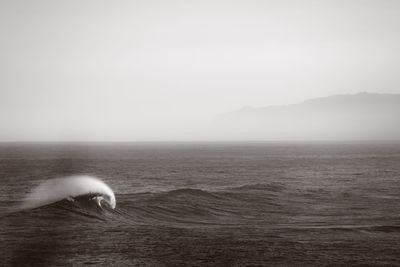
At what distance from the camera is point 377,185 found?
213ft

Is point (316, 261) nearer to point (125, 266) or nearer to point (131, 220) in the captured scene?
point (125, 266)

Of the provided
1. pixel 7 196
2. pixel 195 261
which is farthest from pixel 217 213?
pixel 7 196

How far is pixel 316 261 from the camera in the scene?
2425 cm

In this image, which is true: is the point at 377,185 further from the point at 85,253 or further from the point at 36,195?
the point at 85,253

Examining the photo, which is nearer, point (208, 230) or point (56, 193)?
point (208, 230)

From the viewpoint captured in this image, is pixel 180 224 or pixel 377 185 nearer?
pixel 180 224

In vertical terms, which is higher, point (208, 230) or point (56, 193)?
point (56, 193)

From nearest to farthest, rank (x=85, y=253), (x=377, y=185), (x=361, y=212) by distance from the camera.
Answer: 1. (x=85, y=253)
2. (x=361, y=212)
3. (x=377, y=185)

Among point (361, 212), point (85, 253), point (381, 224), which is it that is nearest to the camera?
point (85, 253)

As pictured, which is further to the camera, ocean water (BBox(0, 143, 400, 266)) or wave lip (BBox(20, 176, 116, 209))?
wave lip (BBox(20, 176, 116, 209))

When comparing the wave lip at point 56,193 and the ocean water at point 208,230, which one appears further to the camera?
the wave lip at point 56,193

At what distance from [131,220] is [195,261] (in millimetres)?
15139

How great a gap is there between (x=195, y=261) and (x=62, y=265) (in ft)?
19.8

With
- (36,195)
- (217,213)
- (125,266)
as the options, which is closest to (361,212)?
(217,213)
